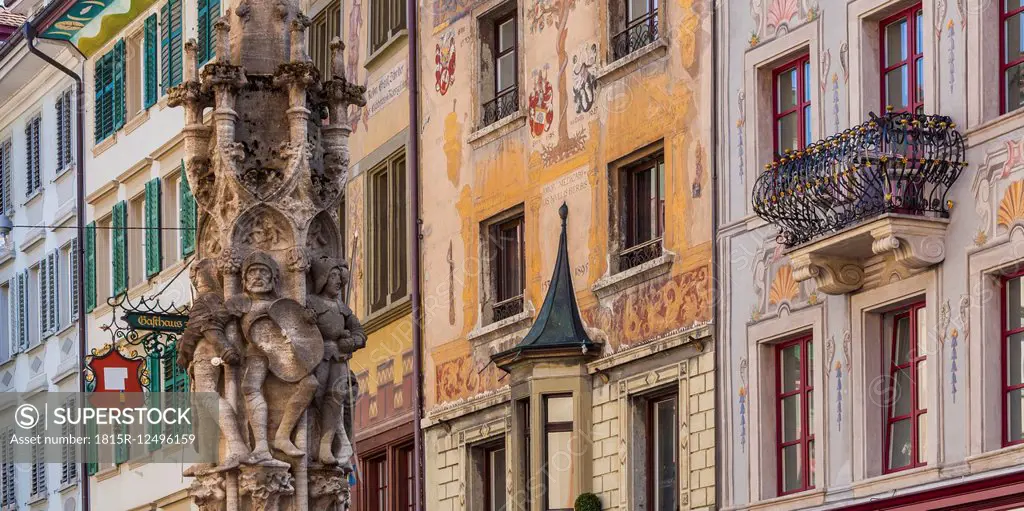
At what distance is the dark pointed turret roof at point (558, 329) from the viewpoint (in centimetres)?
3080

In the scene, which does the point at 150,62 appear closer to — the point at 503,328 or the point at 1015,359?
the point at 503,328

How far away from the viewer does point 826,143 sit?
2438 centimetres

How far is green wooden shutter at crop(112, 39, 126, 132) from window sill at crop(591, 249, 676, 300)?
1956 cm

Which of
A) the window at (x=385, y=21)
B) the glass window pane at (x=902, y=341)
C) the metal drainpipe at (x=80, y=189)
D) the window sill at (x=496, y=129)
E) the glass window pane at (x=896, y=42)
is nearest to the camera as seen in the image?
the glass window pane at (x=902, y=341)

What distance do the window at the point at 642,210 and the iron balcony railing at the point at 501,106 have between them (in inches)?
123

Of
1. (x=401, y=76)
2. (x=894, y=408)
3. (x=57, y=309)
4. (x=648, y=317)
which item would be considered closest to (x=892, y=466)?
(x=894, y=408)

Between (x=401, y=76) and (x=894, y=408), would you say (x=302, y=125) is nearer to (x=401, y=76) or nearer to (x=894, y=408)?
(x=894, y=408)

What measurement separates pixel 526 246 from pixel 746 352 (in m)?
6.11

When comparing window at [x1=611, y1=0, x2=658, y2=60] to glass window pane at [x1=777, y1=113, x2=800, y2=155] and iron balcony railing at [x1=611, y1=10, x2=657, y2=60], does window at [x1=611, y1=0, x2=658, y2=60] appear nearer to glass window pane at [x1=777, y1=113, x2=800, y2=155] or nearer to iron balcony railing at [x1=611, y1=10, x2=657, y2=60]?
iron balcony railing at [x1=611, y1=10, x2=657, y2=60]

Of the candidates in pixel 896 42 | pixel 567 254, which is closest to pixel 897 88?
pixel 896 42

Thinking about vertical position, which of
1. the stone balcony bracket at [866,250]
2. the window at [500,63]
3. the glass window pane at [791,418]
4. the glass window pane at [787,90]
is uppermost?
the window at [500,63]

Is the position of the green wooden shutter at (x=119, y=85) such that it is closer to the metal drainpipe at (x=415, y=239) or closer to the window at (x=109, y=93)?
the window at (x=109, y=93)

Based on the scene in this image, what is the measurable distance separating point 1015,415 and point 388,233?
51.7 ft

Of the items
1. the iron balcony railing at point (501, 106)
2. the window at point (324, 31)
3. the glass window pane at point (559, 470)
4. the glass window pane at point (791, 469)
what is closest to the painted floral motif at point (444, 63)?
the iron balcony railing at point (501, 106)
